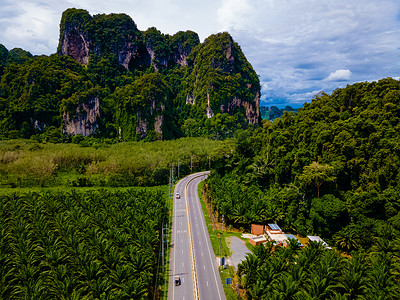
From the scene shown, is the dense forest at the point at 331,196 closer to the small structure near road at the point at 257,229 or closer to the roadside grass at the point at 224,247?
the small structure near road at the point at 257,229

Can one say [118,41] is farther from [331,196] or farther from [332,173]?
[331,196]

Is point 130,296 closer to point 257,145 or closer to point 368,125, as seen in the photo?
point 368,125

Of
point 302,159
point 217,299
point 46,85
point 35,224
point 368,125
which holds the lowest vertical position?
point 217,299

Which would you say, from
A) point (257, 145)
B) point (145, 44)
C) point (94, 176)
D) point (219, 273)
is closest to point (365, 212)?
point (219, 273)

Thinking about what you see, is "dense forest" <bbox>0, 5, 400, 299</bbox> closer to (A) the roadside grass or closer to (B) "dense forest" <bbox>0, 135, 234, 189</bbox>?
(B) "dense forest" <bbox>0, 135, 234, 189</bbox>

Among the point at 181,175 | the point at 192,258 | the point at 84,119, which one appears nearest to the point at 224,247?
the point at 192,258
